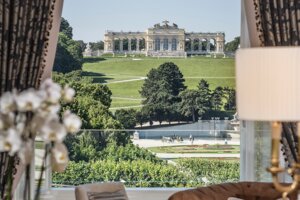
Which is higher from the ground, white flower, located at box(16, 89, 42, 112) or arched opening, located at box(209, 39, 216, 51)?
arched opening, located at box(209, 39, 216, 51)

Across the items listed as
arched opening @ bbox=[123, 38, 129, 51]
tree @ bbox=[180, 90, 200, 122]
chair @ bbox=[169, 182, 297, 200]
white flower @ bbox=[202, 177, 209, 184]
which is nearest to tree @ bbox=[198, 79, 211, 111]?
tree @ bbox=[180, 90, 200, 122]

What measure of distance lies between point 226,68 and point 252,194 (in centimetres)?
136

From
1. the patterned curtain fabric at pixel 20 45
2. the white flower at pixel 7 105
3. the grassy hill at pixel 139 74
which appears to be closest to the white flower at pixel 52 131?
the white flower at pixel 7 105

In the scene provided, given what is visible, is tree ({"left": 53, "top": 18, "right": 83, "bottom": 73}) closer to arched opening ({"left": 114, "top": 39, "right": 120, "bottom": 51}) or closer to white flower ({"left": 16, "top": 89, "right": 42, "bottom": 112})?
arched opening ({"left": 114, "top": 39, "right": 120, "bottom": 51})

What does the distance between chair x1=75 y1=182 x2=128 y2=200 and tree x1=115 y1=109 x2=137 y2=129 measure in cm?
94

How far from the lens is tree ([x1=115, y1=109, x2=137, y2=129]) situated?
5.56 meters

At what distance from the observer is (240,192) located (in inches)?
180

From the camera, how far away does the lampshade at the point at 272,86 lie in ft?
6.43

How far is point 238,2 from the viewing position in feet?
17.9

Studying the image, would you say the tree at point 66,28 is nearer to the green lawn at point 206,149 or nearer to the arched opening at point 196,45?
the arched opening at point 196,45

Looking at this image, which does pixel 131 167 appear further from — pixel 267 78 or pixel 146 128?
pixel 267 78

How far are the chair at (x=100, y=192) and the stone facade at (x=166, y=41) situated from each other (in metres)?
1.45

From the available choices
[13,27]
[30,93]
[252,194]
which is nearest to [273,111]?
[30,93]

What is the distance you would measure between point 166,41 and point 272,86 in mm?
3849
